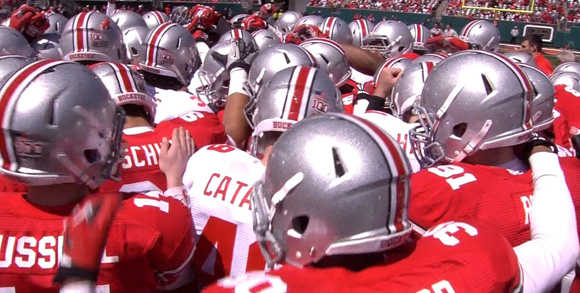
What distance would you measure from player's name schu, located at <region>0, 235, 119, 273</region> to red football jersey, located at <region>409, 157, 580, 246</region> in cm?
118

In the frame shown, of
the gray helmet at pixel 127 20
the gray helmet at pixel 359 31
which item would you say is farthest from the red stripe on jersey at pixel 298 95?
the gray helmet at pixel 359 31

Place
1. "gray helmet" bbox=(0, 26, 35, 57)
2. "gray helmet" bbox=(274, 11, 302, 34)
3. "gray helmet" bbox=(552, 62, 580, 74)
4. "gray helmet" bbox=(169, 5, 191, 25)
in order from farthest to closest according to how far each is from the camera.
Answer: "gray helmet" bbox=(169, 5, 191, 25), "gray helmet" bbox=(274, 11, 302, 34), "gray helmet" bbox=(552, 62, 580, 74), "gray helmet" bbox=(0, 26, 35, 57)

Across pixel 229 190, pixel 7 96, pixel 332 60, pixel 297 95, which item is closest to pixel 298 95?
pixel 297 95

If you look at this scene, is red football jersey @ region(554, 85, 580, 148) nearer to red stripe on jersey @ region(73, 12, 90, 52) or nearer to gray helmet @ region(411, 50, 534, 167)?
gray helmet @ region(411, 50, 534, 167)

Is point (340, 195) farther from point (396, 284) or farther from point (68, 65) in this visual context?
point (68, 65)

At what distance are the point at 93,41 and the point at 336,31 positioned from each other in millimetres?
3462

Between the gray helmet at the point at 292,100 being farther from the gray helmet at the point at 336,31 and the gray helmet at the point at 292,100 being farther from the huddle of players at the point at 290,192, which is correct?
the gray helmet at the point at 336,31

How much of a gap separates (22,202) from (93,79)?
45cm

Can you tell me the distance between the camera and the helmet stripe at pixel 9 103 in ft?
5.93

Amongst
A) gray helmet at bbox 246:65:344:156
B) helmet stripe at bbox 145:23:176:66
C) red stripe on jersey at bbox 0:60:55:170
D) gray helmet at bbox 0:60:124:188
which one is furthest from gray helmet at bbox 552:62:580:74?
red stripe on jersey at bbox 0:60:55:170

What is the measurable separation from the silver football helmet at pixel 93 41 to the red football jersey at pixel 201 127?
7.32 feet

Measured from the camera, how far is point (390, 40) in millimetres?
7719

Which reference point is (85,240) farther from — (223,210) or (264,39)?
(264,39)

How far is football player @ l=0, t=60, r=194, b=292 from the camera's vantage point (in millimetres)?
1771
